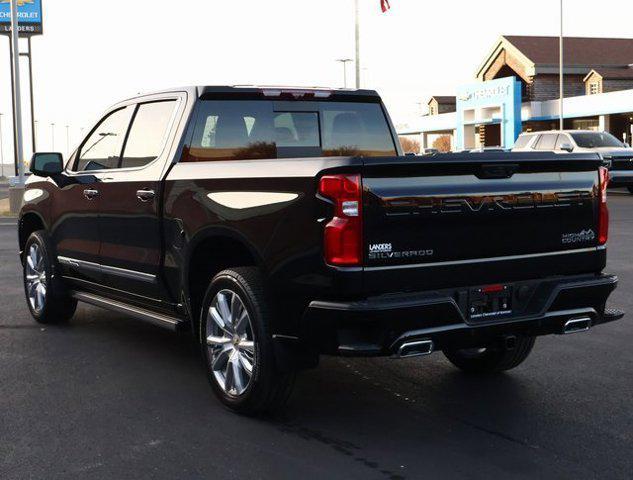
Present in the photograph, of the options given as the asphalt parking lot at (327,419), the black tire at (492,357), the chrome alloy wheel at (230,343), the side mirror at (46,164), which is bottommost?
the asphalt parking lot at (327,419)

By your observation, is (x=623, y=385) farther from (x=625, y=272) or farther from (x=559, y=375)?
(x=625, y=272)

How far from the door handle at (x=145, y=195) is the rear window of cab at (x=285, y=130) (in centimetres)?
31

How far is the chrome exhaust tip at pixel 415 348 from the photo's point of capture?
433cm

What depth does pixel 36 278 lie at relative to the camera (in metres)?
7.88

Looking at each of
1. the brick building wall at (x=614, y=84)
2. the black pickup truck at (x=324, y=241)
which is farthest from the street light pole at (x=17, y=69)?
the brick building wall at (x=614, y=84)

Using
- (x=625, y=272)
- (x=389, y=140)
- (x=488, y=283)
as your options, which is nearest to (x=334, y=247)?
(x=488, y=283)

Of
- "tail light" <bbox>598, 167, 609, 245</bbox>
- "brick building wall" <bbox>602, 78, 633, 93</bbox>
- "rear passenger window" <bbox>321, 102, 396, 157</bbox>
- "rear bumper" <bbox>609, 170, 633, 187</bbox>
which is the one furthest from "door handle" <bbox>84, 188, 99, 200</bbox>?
"brick building wall" <bbox>602, 78, 633, 93</bbox>

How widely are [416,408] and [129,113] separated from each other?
10.2 feet

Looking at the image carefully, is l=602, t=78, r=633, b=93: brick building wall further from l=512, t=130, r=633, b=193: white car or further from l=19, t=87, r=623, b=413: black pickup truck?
l=19, t=87, r=623, b=413: black pickup truck

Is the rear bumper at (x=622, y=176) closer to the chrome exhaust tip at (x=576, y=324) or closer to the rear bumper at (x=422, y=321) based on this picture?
A: the chrome exhaust tip at (x=576, y=324)

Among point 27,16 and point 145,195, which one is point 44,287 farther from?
point 27,16

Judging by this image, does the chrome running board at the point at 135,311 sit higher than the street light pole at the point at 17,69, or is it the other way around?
the street light pole at the point at 17,69

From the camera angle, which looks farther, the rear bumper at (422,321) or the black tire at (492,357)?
the black tire at (492,357)

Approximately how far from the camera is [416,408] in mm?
5129
